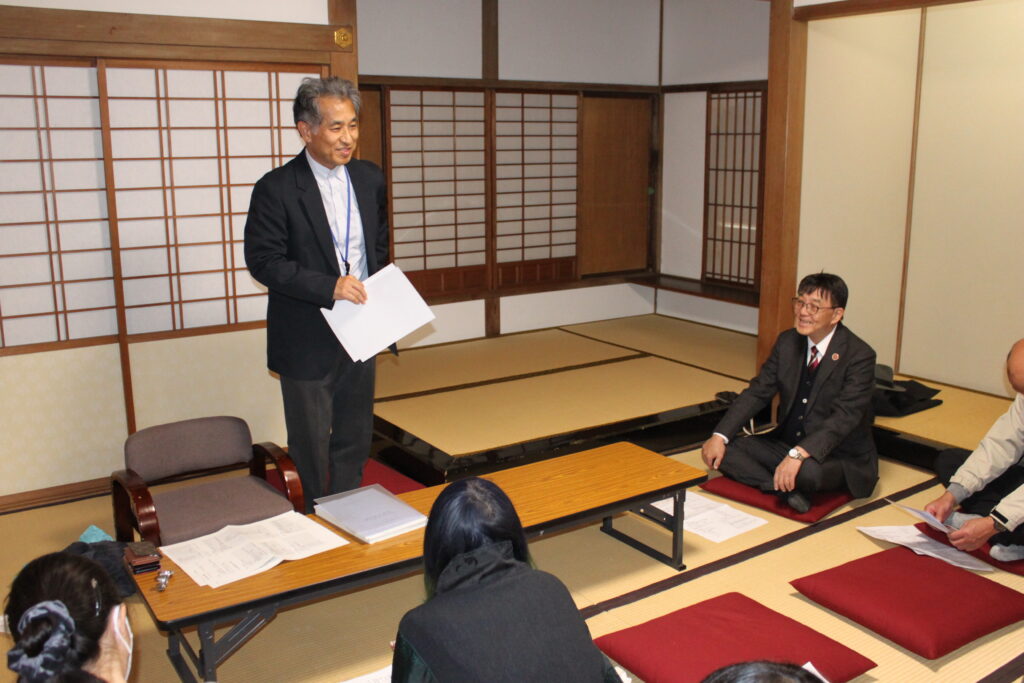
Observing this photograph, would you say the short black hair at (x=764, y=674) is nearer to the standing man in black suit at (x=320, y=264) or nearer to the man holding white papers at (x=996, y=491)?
the standing man in black suit at (x=320, y=264)

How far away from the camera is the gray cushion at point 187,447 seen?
3.14m

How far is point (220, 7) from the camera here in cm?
384

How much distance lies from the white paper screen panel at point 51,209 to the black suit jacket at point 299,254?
1151mm

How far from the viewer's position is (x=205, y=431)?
3.25m

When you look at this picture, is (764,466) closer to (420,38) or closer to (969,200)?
(969,200)

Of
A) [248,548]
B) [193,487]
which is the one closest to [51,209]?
[193,487]

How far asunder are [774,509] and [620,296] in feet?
12.2

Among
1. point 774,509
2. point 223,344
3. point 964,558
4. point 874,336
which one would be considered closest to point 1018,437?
point 964,558

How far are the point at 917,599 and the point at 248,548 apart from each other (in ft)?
6.47

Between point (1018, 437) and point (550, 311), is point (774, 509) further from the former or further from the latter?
point (550, 311)

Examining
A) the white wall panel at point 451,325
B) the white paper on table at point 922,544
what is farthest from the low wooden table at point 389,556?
the white wall panel at point 451,325

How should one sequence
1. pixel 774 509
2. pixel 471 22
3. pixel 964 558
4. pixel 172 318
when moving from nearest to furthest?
pixel 964 558 < pixel 774 509 < pixel 172 318 < pixel 471 22

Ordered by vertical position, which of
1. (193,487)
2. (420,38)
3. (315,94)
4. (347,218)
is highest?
(420,38)

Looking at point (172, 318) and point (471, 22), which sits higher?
point (471, 22)
